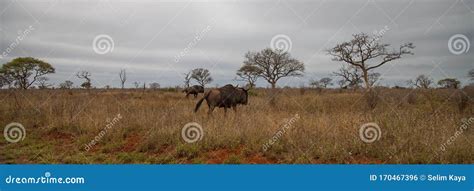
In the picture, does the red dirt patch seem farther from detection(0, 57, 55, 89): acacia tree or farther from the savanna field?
detection(0, 57, 55, 89): acacia tree

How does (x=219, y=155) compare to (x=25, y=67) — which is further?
(x=25, y=67)

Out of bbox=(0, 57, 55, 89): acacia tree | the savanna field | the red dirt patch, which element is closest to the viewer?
the savanna field

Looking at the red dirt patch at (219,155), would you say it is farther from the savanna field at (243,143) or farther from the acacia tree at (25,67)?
the acacia tree at (25,67)

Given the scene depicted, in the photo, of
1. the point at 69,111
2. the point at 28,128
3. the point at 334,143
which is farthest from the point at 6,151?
the point at 334,143

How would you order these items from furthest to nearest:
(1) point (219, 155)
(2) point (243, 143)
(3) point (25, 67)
A: 1. (3) point (25, 67)
2. (2) point (243, 143)
3. (1) point (219, 155)

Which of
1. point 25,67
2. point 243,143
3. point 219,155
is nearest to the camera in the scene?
point 219,155

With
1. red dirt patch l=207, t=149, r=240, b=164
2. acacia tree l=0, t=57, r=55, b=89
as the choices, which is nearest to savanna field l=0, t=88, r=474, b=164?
red dirt patch l=207, t=149, r=240, b=164

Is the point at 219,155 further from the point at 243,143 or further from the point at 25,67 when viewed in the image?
the point at 25,67

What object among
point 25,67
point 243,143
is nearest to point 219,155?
point 243,143

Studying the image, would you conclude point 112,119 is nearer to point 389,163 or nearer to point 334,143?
point 334,143

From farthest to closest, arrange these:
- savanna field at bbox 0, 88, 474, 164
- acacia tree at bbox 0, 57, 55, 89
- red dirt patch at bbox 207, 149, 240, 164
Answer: acacia tree at bbox 0, 57, 55, 89 → red dirt patch at bbox 207, 149, 240, 164 → savanna field at bbox 0, 88, 474, 164

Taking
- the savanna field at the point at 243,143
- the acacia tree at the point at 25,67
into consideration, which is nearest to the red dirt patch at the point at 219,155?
the savanna field at the point at 243,143

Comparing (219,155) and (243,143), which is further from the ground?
(243,143)

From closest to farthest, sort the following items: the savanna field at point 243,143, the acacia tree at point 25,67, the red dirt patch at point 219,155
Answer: the savanna field at point 243,143 → the red dirt patch at point 219,155 → the acacia tree at point 25,67
